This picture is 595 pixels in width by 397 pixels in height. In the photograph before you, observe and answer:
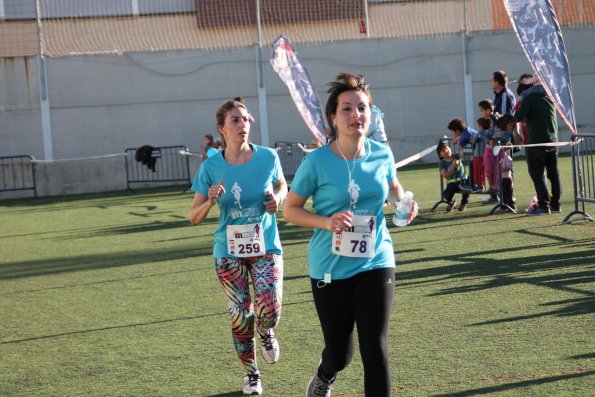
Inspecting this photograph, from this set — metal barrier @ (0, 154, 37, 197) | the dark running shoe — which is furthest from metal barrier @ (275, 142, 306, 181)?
the dark running shoe

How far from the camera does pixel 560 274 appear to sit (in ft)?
33.1

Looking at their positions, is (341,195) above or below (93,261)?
above

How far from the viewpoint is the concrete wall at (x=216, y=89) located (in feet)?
97.1

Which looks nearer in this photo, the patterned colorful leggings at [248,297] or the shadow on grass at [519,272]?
the patterned colorful leggings at [248,297]

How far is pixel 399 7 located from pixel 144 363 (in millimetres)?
25805

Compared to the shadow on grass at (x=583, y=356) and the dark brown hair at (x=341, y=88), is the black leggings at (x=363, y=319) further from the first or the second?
the shadow on grass at (x=583, y=356)

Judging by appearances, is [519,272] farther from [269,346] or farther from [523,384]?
[523,384]

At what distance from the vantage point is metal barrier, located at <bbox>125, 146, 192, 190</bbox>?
29.7 metres

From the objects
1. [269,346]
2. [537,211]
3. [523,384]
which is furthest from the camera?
[537,211]

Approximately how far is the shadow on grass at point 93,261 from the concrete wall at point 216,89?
15141 millimetres

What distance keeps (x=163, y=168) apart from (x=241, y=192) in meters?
23.4

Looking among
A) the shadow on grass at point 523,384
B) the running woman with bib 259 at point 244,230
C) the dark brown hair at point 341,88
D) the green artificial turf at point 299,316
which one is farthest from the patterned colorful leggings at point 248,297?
the dark brown hair at point 341,88

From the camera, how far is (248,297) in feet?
22.3

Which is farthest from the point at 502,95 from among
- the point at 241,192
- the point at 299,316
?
the point at 241,192
